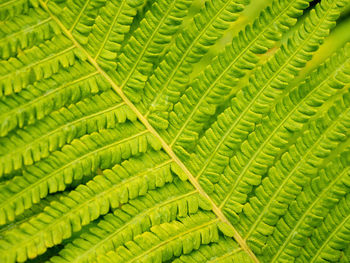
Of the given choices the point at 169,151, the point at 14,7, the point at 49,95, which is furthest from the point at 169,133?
the point at 14,7

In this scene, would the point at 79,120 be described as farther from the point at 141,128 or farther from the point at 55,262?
the point at 55,262

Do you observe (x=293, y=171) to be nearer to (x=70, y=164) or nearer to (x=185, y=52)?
(x=185, y=52)

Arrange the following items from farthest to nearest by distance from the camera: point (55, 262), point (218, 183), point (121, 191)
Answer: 1. point (218, 183)
2. point (121, 191)
3. point (55, 262)

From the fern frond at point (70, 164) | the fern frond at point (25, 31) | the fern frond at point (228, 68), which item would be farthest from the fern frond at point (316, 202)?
the fern frond at point (25, 31)

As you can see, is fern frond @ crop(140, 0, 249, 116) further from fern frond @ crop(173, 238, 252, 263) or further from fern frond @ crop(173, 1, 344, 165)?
fern frond @ crop(173, 238, 252, 263)

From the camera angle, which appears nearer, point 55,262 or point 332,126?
point 55,262

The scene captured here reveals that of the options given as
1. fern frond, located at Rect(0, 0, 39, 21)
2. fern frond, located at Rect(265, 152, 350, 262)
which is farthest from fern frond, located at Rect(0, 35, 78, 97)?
fern frond, located at Rect(265, 152, 350, 262)

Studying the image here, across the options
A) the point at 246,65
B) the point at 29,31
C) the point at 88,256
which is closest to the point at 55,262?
the point at 88,256

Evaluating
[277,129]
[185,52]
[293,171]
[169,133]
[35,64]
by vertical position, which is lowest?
[293,171]
